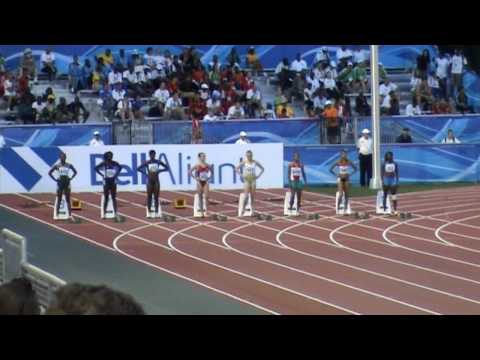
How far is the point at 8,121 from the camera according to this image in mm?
29609

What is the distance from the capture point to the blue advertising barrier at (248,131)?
28.5m

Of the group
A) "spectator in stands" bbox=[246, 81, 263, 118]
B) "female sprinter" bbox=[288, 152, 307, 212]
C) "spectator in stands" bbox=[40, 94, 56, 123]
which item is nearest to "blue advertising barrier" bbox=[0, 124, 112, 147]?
"spectator in stands" bbox=[40, 94, 56, 123]

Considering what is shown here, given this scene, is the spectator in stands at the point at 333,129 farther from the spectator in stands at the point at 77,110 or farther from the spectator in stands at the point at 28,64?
the spectator in stands at the point at 28,64

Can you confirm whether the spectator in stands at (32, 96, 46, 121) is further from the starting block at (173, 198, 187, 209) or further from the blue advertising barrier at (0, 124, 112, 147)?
the starting block at (173, 198, 187, 209)

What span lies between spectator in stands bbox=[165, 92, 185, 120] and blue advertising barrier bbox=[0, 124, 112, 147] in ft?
7.97

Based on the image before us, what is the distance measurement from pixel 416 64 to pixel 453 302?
20851 mm

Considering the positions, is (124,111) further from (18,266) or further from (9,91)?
(18,266)

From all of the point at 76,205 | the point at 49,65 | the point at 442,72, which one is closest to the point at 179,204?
the point at 76,205

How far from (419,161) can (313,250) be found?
35.7 ft

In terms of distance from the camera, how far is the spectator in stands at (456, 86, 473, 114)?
32.3 metres

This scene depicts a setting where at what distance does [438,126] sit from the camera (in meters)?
29.7
